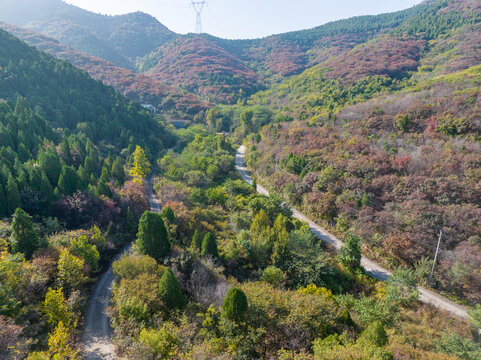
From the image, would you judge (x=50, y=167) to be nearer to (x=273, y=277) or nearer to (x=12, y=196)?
(x=12, y=196)

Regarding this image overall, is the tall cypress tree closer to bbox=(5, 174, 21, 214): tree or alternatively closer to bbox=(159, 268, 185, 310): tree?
bbox=(5, 174, 21, 214): tree

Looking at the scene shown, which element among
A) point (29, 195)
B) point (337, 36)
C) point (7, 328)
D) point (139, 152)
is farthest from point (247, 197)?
point (337, 36)

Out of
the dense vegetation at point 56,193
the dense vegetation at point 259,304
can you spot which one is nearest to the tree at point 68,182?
the dense vegetation at point 56,193

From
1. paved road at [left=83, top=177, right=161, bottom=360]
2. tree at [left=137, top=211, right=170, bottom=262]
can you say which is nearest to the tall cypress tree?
paved road at [left=83, top=177, right=161, bottom=360]

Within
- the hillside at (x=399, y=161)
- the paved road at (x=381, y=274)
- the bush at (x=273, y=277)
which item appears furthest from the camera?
the hillside at (x=399, y=161)

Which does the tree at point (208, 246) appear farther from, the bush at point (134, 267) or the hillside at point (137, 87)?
the hillside at point (137, 87)

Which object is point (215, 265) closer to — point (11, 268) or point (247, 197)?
point (11, 268)

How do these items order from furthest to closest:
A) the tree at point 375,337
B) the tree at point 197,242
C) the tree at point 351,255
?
the tree at point 351,255
the tree at point 197,242
the tree at point 375,337
